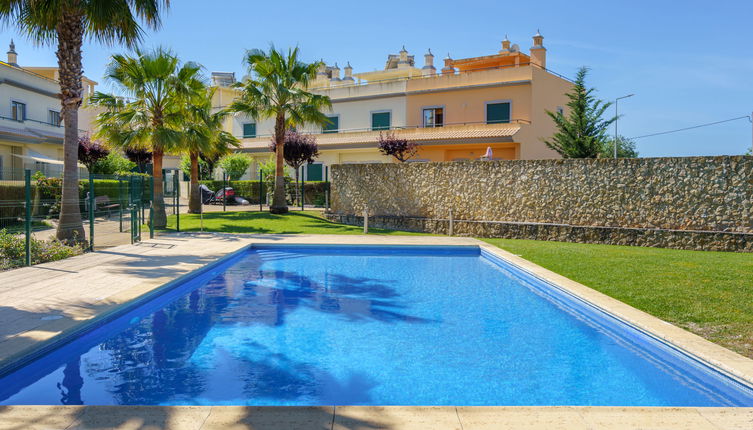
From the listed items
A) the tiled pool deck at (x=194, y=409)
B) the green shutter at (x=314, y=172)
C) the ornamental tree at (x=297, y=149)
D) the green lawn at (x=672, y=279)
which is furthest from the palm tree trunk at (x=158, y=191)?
the green shutter at (x=314, y=172)

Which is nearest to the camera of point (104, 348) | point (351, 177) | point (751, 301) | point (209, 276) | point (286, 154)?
point (104, 348)

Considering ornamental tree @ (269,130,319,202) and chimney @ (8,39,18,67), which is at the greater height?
chimney @ (8,39,18,67)

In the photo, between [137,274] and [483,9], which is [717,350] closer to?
[137,274]

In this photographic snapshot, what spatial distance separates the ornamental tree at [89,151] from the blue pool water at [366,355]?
74.7 ft

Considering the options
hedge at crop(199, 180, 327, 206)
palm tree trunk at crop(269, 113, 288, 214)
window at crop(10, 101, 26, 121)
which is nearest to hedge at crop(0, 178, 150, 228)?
palm tree trunk at crop(269, 113, 288, 214)

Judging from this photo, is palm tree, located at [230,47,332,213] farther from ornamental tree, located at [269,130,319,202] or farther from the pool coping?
the pool coping

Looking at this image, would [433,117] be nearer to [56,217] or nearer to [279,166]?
[279,166]

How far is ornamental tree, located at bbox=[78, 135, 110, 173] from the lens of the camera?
27.9m

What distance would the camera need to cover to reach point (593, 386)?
16.5ft

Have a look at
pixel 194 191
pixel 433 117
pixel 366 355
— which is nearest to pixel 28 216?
pixel 366 355

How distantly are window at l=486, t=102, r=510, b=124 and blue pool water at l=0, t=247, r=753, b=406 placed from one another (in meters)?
19.7

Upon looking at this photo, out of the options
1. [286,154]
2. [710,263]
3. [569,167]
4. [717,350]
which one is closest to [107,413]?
[717,350]

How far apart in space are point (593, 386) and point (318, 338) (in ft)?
10.3

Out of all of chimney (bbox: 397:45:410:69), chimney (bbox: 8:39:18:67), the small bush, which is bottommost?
the small bush
